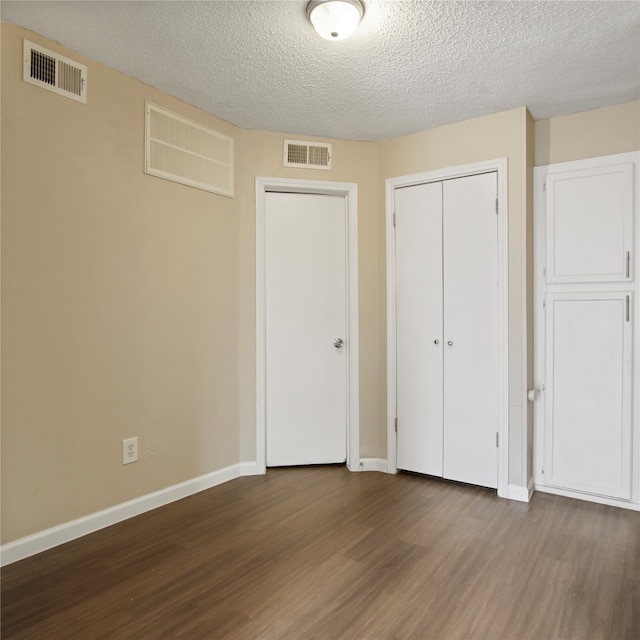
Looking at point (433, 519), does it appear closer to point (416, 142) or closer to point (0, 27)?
point (416, 142)

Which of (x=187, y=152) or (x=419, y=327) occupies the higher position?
(x=187, y=152)

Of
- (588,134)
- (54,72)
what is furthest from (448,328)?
(54,72)

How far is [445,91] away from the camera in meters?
2.60

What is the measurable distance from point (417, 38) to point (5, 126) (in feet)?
6.25

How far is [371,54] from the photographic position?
7.27 feet

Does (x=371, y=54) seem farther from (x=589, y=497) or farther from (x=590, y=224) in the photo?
(x=589, y=497)

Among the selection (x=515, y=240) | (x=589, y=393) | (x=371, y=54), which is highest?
(x=371, y=54)

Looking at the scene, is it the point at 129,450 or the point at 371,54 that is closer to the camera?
the point at 371,54

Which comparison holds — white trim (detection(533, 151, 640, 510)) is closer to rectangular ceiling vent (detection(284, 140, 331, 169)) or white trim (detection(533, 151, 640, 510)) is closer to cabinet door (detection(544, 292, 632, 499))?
cabinet door (detection(544, 292, 632, 499))

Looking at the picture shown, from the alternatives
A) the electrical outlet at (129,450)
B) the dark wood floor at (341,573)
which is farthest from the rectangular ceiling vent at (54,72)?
the dark wood floor at (341,573)

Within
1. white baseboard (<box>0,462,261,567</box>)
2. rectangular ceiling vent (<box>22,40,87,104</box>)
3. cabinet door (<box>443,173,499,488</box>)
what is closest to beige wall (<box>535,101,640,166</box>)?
cabinet door (<box>443,173,499,488</box>)

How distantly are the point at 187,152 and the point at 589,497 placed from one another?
3.31 m

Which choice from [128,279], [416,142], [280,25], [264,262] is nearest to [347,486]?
[264,262]

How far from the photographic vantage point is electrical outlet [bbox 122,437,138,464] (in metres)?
2.48
